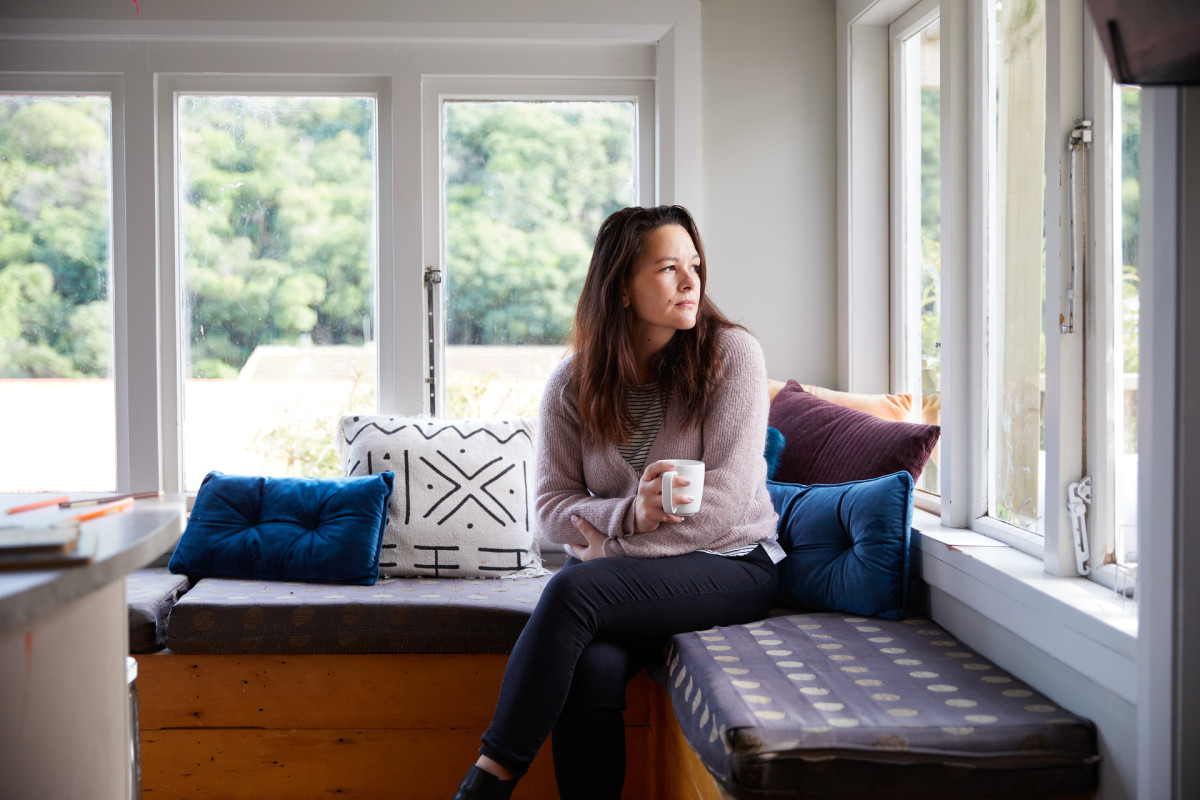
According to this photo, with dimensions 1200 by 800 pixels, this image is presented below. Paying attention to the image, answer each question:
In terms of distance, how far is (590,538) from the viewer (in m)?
1.90

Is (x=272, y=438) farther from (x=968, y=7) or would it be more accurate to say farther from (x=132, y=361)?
(x=968, y=7)

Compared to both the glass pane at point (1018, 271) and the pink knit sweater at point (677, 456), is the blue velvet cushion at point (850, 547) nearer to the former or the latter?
the pink knit sweater at point (677, 456)

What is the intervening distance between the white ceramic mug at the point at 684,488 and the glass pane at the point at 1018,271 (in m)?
0.72

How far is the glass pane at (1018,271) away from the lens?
71.7 inches

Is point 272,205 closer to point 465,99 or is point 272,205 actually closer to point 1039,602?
point 465,99

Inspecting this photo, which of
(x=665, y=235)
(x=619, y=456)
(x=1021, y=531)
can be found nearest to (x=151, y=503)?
(x=619, y=456)

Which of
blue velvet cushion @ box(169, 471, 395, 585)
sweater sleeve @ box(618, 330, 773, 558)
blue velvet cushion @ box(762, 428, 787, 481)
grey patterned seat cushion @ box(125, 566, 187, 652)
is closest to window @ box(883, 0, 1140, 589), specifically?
blue velvet cushion @ box(762, 428, 787, 481)

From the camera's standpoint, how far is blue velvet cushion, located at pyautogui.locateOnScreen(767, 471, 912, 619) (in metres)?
1.89

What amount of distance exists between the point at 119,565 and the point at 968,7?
6.93 feet

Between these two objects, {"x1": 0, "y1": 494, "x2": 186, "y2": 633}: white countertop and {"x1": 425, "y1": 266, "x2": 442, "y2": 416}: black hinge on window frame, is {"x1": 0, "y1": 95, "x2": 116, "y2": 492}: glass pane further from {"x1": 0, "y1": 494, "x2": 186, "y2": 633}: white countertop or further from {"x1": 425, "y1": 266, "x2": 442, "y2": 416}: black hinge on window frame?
{"x1": 0, "y1": 494, "x2": 186, "y2": 633}: white countertop

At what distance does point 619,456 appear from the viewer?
1.97 m

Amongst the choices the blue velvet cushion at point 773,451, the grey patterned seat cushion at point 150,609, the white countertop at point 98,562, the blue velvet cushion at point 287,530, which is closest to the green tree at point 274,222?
the blue velvet cushion at point 287,530

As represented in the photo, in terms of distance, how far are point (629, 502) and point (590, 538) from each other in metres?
0.13

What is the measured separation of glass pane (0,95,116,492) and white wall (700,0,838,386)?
6.11 ft
